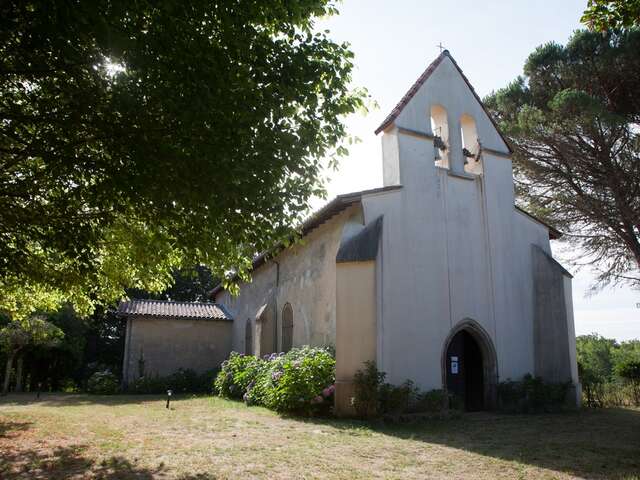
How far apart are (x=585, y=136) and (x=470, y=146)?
4.41 m

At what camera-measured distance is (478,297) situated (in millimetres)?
14344

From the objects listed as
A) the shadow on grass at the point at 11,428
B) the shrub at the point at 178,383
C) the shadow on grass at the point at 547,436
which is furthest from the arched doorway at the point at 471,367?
the shrub at the point at 178,383

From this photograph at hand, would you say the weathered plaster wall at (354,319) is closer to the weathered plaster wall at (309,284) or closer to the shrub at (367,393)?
the shrub at (367,393)

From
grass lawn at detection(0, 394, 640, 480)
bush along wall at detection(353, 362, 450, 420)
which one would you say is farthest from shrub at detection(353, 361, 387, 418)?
grass lawn at detection(0, 394, 640, 480)

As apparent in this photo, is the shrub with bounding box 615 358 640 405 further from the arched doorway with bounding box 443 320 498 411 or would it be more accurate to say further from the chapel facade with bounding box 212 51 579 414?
the arched doorway with bounding box 443 320 498 411

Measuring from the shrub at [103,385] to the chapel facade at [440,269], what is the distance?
9.42 meters

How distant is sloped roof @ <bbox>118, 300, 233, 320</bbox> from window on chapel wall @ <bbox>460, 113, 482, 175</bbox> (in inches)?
559

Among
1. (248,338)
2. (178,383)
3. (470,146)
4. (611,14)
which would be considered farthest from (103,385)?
(611,14)

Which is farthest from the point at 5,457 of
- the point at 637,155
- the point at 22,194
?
the point at 637,155

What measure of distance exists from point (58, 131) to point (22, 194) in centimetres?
125

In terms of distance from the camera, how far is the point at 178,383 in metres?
21.1

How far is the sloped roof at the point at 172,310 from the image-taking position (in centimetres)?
2241

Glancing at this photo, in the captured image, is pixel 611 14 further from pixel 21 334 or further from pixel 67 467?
pixel 21 334

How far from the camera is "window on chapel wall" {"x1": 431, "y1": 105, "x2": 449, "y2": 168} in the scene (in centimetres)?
1512
